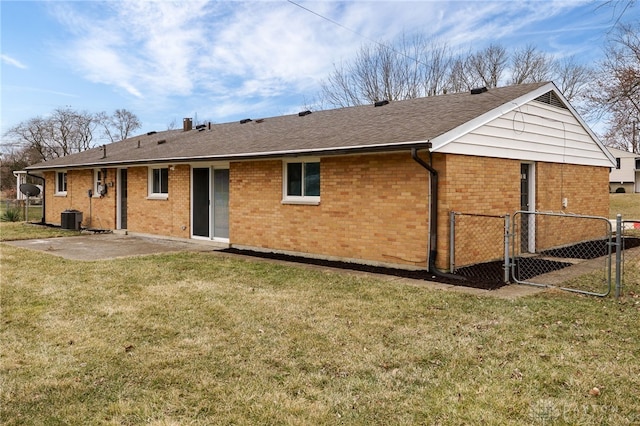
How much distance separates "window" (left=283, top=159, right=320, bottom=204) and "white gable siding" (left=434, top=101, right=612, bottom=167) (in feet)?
10.4

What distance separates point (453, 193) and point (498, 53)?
93.4 ft

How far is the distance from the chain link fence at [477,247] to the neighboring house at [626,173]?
3799cm

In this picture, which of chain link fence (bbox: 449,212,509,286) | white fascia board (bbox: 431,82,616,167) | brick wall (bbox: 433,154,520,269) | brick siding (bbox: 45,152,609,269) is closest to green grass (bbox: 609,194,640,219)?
brick siding (bbox: 45,152,609,269)

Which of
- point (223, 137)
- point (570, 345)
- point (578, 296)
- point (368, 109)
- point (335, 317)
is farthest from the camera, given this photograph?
point (223, 137)

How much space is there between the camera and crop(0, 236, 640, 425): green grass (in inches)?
128

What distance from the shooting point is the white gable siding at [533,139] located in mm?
8906

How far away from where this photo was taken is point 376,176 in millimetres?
9016

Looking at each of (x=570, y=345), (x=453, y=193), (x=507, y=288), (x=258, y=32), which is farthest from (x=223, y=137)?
(x=570, y=345)

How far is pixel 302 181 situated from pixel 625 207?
26233 millimetres

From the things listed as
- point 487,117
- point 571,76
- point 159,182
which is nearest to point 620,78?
point 487,117

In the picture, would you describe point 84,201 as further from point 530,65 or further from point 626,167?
point 626,167

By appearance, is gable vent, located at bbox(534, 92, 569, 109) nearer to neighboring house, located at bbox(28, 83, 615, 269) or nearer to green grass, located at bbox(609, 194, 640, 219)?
neighboring house, located at bbox(28, 83, 615, 269)

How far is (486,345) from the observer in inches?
179

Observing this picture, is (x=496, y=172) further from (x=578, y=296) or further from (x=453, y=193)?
(x=578, y=296)
